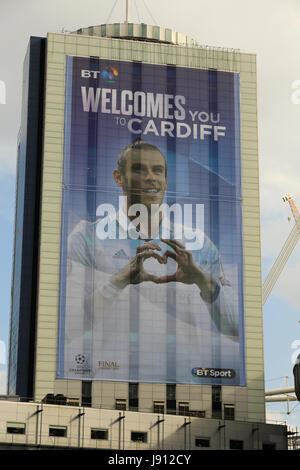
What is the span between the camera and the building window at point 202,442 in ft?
645

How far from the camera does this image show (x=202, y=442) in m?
197

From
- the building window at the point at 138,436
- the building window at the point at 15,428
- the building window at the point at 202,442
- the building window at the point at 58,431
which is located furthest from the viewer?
the building window at the point at 202,442

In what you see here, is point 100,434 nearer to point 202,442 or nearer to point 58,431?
point 58,431

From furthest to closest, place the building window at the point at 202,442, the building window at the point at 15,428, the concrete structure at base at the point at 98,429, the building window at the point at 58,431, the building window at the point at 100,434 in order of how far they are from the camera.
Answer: the building window at the point at 202,442 → the building window at the point at 100,434 → the building window at the point at 58,431 → the concrete structure at base at the point at 98,429 → the building window at the point at 15,428

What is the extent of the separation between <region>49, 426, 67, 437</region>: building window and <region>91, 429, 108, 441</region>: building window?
200 inches

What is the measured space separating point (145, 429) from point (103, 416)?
797 cm

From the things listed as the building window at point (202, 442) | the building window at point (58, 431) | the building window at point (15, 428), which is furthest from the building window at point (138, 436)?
the building window at point (15, 428)

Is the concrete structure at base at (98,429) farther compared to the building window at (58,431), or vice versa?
the building window at (58,431)

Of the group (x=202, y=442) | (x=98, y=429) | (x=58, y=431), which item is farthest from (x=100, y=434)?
(x=202, y=442)

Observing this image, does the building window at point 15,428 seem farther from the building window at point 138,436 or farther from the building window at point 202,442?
the building window at point 202,442

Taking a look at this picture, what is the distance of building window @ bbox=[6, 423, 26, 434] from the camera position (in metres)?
179

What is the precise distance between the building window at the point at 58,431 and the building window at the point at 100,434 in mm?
5069
